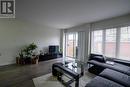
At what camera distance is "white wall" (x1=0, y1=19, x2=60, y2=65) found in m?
4.84

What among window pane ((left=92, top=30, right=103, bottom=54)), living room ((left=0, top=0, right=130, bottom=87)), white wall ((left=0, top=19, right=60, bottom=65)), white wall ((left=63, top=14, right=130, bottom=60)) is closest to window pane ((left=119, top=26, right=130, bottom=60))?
living room ((left=0, top=0, right=130, bottom=87))

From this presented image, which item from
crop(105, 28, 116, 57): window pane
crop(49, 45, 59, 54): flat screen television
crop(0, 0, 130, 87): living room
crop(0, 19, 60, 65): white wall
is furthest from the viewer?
crop(49, 45, 59, 54): flat screen television

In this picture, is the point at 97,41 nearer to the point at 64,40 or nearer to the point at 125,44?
the point at 125,44

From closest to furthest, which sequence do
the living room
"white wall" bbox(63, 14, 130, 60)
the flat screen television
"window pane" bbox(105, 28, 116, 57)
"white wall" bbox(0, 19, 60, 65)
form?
the living room, "white wall" bbox(63, 14, 130, 60), "window pane" bbox(105, 28, 116, 57), "white wall" bbox(0, 19, 60, 65), the flat screen television

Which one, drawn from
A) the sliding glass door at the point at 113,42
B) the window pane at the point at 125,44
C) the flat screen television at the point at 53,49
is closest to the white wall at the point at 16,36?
the flat screen television at the point at 53,49

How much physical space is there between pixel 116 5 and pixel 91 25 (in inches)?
91.6

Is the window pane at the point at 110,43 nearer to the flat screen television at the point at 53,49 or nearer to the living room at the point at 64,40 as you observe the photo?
the living room at the point at 64,40

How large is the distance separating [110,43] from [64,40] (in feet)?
12.7

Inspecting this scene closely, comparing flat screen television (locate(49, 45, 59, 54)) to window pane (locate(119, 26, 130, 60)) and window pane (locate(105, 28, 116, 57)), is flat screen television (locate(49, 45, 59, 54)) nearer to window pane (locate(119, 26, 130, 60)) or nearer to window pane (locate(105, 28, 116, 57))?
window pane (locate(105, 28, 116, 57))

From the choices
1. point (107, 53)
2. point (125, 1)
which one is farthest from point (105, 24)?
point (125, 1)

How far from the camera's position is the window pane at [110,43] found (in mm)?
4270

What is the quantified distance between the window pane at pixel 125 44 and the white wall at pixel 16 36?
467cm

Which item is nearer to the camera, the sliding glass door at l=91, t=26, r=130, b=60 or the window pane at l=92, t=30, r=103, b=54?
the sliding glass door at l=91, t=26, r=130, b=60

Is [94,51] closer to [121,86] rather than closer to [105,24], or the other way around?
[105,24]
